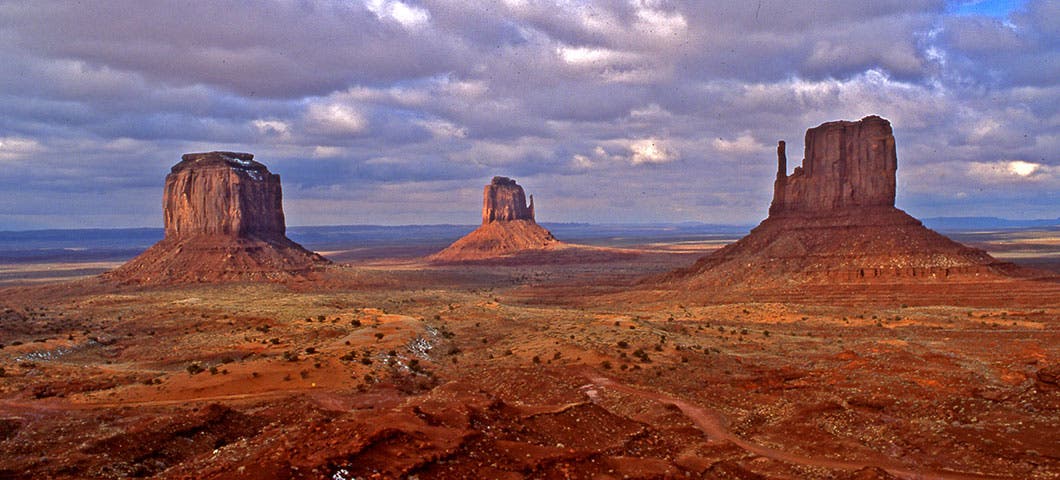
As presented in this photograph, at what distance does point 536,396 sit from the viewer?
2367cm

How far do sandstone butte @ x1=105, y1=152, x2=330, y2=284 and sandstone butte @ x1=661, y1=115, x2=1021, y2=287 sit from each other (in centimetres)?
5720

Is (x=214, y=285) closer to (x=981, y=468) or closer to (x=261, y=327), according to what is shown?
(x=261, y=327)

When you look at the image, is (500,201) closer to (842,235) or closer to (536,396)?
(842,235)

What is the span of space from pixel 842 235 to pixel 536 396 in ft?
194

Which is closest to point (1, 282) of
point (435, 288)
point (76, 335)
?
point (435, 288)

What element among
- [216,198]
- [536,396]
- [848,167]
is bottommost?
[536,396]

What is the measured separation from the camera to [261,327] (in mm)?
46219

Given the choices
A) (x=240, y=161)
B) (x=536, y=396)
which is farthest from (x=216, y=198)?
(x=536, y=396)

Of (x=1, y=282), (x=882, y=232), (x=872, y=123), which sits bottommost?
(x=1, y=282)

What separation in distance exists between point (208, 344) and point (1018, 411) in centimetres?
3921

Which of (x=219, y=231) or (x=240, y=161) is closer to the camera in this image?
(x=219, y=231)

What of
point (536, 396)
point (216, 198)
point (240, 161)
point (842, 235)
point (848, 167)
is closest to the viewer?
point (536, 396)

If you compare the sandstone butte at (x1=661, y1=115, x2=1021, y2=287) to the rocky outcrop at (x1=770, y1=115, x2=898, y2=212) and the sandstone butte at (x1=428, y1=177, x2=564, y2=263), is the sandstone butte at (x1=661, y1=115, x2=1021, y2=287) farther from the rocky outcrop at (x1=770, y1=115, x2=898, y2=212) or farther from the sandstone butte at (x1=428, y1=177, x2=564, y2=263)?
the sandstone butte at (x1=428, y1=177, x2=564, y2=263)

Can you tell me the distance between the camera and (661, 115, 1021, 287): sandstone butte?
216ft
